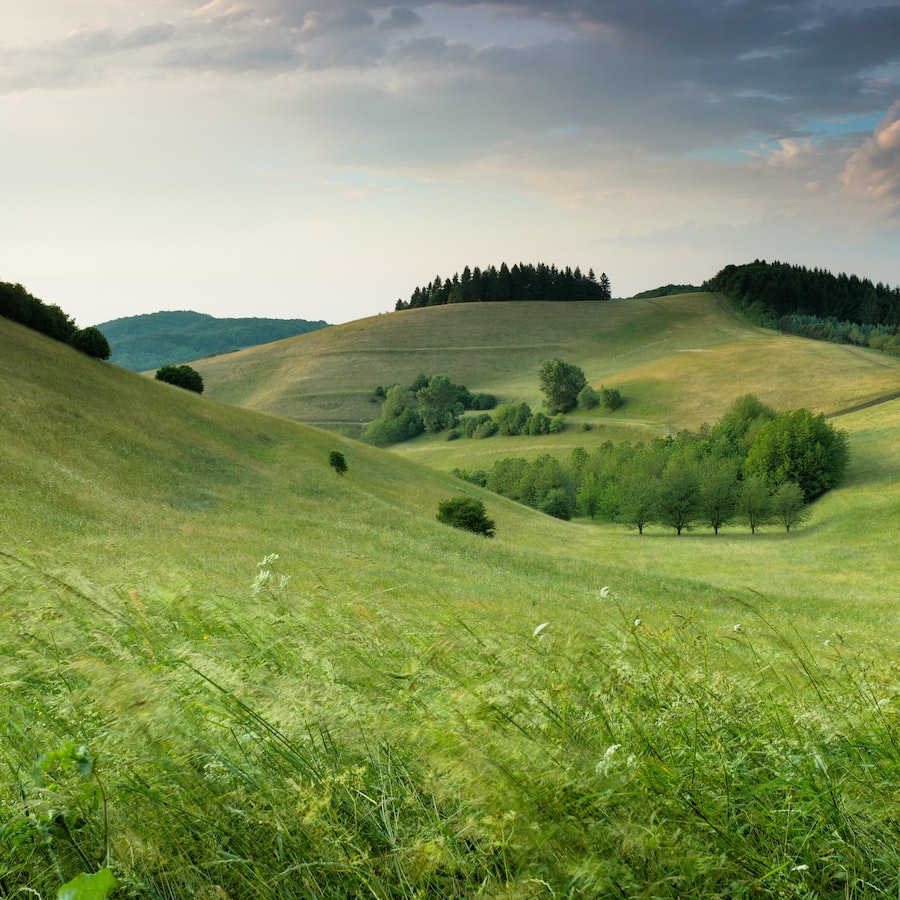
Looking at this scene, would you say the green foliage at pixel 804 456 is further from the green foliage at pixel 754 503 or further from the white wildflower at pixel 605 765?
the white wildflower at pixel 605 765

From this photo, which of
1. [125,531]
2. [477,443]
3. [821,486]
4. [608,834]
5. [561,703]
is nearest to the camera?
[608,834]

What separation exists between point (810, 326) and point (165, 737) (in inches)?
7029

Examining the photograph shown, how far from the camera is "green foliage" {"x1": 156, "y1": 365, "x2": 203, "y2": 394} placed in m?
53.6

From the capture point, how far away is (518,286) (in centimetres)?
18375

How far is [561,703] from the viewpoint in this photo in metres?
3.07

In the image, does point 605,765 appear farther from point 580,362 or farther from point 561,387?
point 580,362

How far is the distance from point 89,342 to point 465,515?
24575 millimetres

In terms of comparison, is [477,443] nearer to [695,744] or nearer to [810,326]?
[810,326]

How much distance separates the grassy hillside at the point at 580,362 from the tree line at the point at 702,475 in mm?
14087

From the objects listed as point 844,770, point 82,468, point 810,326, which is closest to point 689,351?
point 810,326

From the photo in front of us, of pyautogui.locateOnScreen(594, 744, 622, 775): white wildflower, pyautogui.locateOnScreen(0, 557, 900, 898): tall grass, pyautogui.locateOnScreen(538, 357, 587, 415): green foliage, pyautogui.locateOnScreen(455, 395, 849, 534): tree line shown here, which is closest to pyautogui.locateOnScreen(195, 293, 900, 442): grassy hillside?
pyautogui.locateOnScreen(538, 357, 587, 415): green foliage

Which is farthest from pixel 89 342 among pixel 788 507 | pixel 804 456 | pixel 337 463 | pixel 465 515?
pixel 804 456

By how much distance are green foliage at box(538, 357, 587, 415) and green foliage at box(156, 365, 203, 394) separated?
78.6 m

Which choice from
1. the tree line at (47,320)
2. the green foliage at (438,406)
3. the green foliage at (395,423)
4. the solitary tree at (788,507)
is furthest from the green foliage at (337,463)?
the green foliage at (438,406)
